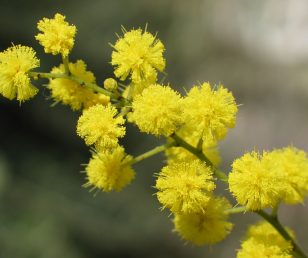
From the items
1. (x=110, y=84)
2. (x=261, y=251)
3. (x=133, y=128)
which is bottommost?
(x=261, y=251)

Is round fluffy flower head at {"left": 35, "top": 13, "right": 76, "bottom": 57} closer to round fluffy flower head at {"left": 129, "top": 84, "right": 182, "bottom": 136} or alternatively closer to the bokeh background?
round fluffy flower head at {"left": 129, "top": 84, "right": 182, "bottom": 136}

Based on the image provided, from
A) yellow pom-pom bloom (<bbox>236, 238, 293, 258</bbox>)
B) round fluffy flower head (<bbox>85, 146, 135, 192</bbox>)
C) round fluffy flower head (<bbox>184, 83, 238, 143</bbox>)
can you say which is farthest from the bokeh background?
round fluffy flower head (<bbox>184, 83, 238, 143</bbox>)

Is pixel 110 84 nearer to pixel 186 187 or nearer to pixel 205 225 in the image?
pixel 186 187

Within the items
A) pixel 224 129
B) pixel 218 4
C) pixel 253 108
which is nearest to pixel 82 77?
pixel 224 129

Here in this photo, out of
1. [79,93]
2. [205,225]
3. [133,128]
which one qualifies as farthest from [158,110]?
[133,128]

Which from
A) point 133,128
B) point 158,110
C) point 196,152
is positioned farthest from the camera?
point 133,128

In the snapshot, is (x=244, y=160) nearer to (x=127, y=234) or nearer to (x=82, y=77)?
(x=82, y=77)

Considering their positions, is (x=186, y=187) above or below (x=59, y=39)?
below

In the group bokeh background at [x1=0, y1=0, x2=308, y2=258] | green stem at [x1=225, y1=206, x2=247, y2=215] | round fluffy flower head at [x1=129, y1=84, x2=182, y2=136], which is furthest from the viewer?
bokeh background at [x1=0, y1=0, x2=308, y2=258]
